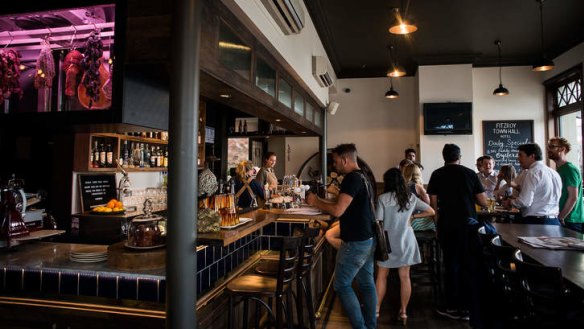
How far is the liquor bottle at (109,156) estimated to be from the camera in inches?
179

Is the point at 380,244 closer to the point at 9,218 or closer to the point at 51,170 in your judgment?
the point at 9,218

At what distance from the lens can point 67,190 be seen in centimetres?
427

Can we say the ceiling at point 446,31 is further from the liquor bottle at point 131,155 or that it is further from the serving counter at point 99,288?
the serving counter at point 99,288

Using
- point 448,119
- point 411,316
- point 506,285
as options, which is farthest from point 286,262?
point 448,119

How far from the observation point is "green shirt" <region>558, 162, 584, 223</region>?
423cm

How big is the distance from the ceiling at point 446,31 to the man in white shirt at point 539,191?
7.12 ft

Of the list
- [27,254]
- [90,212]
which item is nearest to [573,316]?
[27,254]

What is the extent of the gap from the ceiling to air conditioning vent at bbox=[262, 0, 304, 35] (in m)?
1.25

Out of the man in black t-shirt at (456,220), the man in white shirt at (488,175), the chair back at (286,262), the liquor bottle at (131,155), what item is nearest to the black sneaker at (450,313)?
the man in black t-shirt at (456,220)

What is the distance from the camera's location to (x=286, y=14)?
3.27 m

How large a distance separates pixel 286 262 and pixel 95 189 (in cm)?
329

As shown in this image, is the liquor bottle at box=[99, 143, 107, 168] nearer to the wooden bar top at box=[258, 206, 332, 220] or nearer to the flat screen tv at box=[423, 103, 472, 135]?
the wooden bar top at box=[258, 206, 332, 220]

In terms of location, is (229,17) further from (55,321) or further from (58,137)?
(58,137)

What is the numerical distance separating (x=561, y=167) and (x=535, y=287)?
8.62 feet
